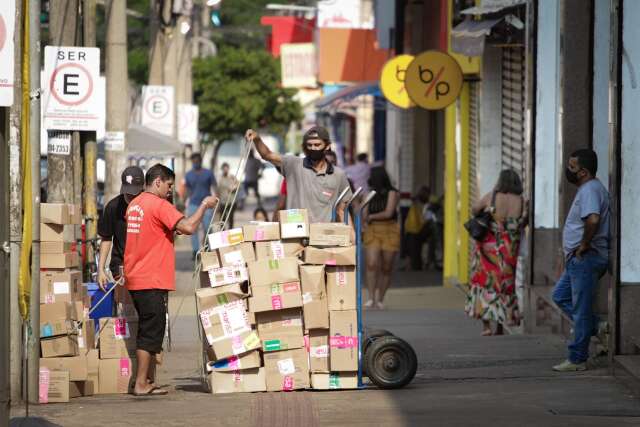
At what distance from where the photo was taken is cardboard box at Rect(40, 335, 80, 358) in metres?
10.5

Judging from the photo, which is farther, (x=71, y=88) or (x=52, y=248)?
(x=71, y=88)

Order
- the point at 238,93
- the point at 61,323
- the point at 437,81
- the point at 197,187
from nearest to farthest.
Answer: the point at 61,323 < the point at 437,81 < the point at 197,187 < the point at 238,93

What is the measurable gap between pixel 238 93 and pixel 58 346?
152 ft

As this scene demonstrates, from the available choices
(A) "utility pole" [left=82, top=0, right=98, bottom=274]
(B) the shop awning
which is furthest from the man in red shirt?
(B) the shop awning

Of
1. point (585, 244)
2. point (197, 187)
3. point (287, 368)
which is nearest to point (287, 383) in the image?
point (287, 368)

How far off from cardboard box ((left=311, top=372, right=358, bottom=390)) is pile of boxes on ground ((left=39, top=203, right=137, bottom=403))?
1368 mm

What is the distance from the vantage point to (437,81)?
2016cm

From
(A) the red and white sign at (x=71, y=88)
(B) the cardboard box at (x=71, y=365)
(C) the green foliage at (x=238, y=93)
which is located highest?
(C) the green foliage at (x=238, y=93)

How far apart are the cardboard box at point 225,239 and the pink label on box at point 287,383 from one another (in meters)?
1.00

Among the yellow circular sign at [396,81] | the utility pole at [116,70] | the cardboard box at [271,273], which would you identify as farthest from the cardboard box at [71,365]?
the yellow circular sign at [396,81]

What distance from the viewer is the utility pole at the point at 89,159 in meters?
16.0

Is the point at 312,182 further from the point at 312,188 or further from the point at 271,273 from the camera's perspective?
the point at 271,273

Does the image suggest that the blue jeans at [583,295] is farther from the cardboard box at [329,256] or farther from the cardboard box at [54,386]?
the cardboard box at [54,386]

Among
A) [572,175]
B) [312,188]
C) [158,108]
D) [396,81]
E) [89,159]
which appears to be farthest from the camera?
[158,108]
